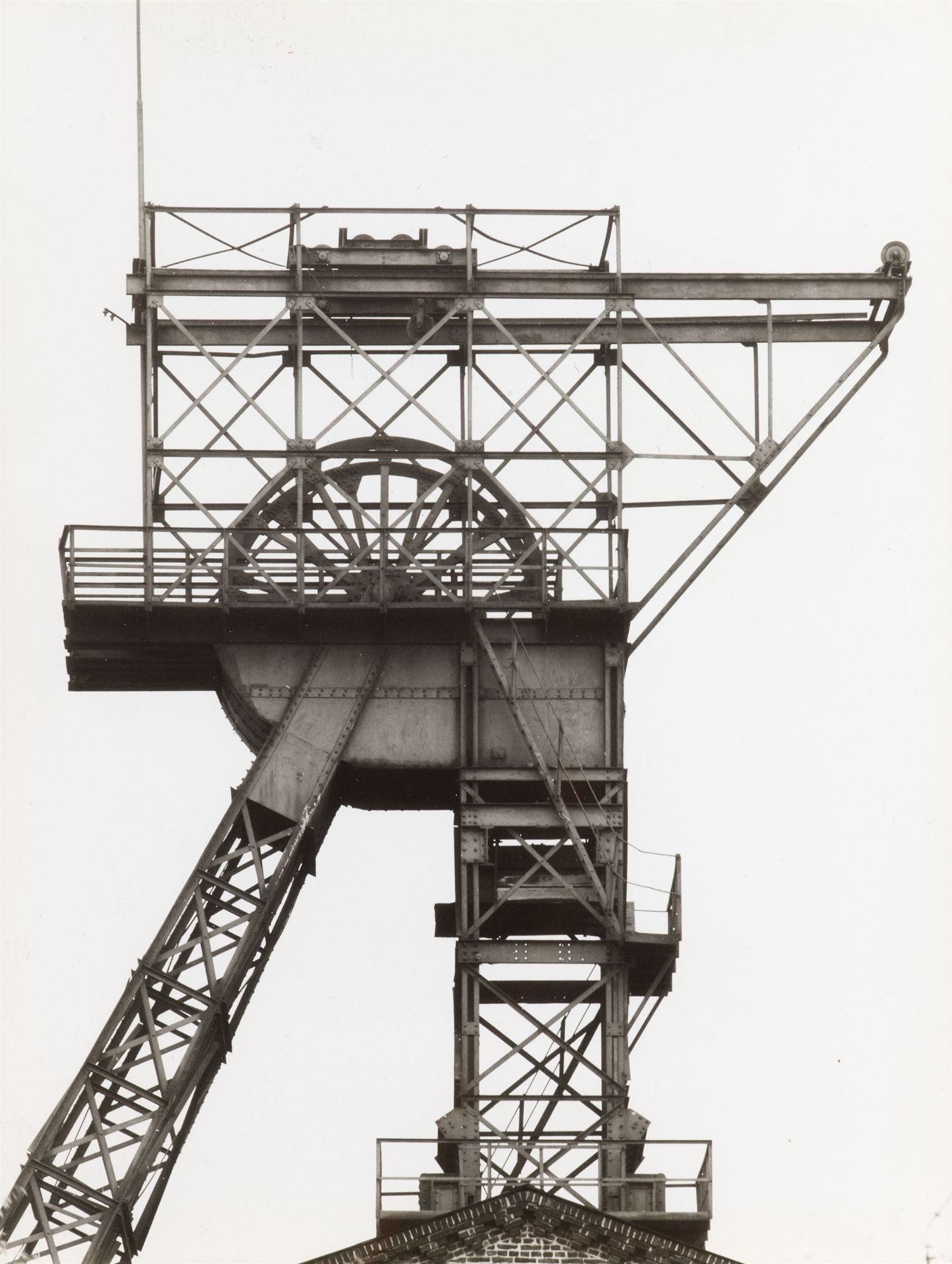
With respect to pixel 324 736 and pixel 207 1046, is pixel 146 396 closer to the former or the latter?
pixel 324 736

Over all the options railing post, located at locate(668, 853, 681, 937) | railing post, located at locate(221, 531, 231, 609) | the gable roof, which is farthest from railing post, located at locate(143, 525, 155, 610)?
the gable roof

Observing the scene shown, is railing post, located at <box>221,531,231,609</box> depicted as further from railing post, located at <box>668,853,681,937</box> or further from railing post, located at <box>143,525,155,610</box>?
railing post, located at <box>668,853,681,937</box>

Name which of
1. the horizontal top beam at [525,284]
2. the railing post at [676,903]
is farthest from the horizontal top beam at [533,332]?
the railing post at [676,903]

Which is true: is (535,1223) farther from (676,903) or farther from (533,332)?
(533,332)

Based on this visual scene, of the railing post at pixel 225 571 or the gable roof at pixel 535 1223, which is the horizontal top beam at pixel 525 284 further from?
the gable roof at pixel 535 1223

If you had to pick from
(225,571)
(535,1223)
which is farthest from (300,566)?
(535,1223)

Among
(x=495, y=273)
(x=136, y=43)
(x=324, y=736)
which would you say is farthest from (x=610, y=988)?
(x=136, y=43)
